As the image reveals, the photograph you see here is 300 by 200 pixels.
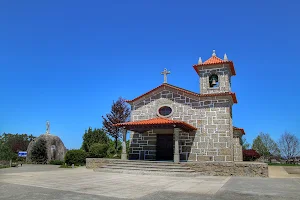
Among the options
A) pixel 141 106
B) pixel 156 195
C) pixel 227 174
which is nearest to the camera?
pixel 156 195

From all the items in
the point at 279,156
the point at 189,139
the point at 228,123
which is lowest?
the point at 279,156

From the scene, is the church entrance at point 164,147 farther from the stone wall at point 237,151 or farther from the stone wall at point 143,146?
the stone wall at point 237,151

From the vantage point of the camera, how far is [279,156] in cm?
4025

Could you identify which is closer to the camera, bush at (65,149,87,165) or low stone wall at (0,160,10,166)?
low stone wall at (0,160,10,166)

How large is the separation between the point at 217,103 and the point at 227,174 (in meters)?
5.45

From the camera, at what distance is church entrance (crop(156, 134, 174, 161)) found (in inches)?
744

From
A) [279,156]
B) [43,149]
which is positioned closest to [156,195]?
[43,149]

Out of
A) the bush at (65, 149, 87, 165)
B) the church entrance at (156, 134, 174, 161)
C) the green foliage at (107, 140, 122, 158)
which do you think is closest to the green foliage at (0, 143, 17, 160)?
the bush at (65, 149, 87, 165)

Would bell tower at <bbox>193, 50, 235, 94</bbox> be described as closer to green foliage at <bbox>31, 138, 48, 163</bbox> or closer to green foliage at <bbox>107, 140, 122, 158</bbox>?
green foliage at <bbox>107, 140, 122, 158</bbox>

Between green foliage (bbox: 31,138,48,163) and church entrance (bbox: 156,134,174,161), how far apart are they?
11.8m

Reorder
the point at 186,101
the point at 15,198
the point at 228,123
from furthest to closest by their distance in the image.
Answer: the point at 186,101
the point at 228,123
the point at 15,198

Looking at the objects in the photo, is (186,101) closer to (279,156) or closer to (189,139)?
(189,139)

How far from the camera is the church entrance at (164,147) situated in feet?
62.0

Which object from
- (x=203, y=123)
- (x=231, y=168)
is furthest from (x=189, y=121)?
(x=231, y=168)
